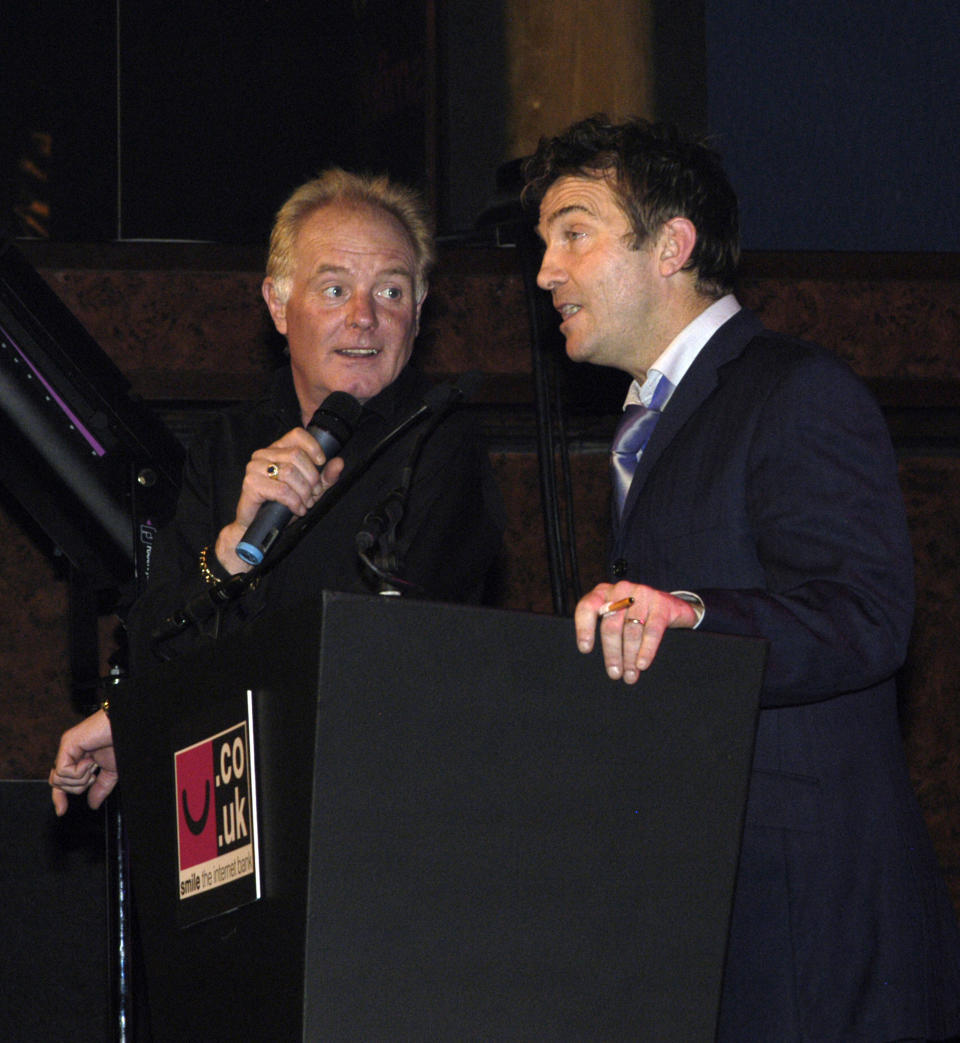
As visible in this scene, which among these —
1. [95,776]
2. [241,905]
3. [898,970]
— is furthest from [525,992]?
[95,776]

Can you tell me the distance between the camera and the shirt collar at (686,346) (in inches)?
81.4

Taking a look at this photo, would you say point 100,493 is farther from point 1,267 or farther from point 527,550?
point 527,550

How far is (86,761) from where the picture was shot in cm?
219

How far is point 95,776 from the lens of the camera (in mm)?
2223

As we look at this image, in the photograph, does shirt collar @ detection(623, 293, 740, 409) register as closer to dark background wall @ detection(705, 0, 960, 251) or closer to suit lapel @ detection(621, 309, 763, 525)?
suit lapel @ detection(621, 309, 763, 525)

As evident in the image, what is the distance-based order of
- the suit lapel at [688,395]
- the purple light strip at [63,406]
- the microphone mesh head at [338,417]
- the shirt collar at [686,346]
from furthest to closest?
1. the purple light strip at [63,406]
2. the shirt collar at [686,346]
3. the suit lapel at [688,395]
4. the microphone mesh head at [338,417]

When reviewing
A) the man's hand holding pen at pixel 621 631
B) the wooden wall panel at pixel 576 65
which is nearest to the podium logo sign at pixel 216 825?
the man's hand holding pen at pixel 621 631

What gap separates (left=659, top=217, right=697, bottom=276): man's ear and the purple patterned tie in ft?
0.54

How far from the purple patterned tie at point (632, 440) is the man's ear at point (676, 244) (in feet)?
0.54

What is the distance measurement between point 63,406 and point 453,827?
61.0 inches

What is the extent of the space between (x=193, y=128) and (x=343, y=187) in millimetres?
1491

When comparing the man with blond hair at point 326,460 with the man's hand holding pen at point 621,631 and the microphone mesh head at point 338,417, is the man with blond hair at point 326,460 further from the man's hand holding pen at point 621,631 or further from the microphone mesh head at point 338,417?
the man's hand holding pen at point 621,631

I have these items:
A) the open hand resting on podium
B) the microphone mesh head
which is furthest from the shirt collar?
the open hand resting on podium

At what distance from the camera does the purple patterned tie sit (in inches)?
81.6
